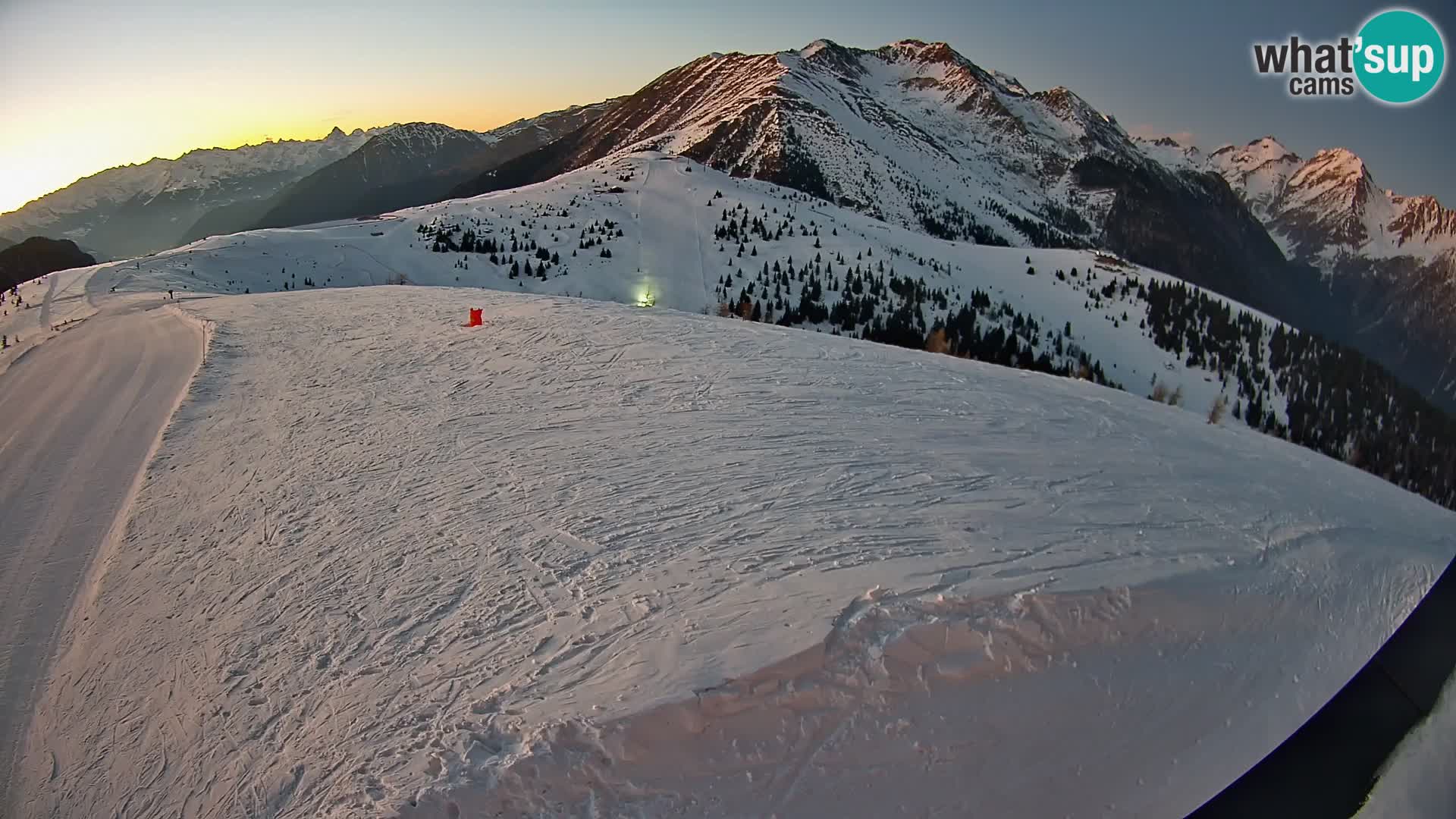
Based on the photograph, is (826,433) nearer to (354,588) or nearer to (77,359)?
(354,588)

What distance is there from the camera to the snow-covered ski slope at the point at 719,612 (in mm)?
3957

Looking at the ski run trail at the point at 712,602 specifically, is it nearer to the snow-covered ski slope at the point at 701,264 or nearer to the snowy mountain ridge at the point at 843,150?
the snow-covered ski slope at the point at 701,264

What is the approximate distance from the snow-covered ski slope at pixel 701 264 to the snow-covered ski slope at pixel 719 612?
1958 cm

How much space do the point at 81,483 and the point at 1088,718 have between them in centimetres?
1068

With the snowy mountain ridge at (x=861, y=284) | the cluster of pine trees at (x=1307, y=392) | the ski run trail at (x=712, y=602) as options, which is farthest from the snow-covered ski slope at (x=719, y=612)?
the cluster of pine trees at (x=1307, y=392)

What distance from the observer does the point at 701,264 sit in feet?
109

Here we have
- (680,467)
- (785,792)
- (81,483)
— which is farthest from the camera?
(81,483)

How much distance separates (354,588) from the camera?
5.48 metres

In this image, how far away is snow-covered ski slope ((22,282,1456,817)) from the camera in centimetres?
396

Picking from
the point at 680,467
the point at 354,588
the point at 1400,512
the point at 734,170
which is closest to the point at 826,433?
the point at 680,467

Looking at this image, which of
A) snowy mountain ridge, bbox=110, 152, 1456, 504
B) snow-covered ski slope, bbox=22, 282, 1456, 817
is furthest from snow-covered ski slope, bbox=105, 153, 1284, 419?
snow-covered ski slope, bbox=22, 282, 1456, 817

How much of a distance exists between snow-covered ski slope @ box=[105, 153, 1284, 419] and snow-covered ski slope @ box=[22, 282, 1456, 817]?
771 inches

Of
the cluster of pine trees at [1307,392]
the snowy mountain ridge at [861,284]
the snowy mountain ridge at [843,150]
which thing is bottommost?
the cluster of pine trees at [1307,392]

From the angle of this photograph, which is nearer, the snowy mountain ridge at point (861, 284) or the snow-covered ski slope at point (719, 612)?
the snow-covered ski slope at point (719, 612)
